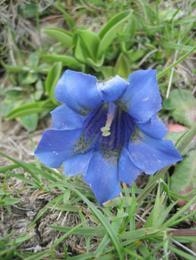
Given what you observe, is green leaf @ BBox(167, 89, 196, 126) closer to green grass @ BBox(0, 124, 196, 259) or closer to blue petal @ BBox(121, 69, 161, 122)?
green grass @ BBox(0, 124, 196, 259)

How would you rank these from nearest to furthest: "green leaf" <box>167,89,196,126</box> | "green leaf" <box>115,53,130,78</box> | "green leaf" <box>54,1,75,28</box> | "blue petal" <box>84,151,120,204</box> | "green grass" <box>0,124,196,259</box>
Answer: "green grass" <box>0,124,196,259</box>
"blue petal" <box>84,151,120,204</box>
"green leaf" <box>167,89,196,126</box>
"green leaf" <box>115,53,130,78</box>
"green leaf" <box>54,1,75,28</box>

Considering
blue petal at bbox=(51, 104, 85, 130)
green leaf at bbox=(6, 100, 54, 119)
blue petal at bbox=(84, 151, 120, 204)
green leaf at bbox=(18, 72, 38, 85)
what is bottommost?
green leaf at bbox=(6, 100, 54, 119)

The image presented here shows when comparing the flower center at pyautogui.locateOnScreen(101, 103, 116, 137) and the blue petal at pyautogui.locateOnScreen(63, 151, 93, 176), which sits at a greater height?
the flower center at pyautogui.locateOnScreen(101, 103, 116, 137)

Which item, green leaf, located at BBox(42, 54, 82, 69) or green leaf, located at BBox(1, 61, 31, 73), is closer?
green leaf, located at BBox(42, 54, 82, 69)

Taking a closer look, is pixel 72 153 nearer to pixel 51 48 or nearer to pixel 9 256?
pixel 9 256

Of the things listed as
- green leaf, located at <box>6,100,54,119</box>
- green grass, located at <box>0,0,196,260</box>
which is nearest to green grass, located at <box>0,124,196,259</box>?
green grass, located at <box>0,0,196,260</box>

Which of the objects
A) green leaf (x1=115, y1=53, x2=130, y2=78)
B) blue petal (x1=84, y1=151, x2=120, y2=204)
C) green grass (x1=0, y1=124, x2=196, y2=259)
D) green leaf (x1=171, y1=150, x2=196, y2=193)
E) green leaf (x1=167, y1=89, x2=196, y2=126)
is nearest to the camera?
green grass (x1=0, y1=124, x2=196, y2=259)
